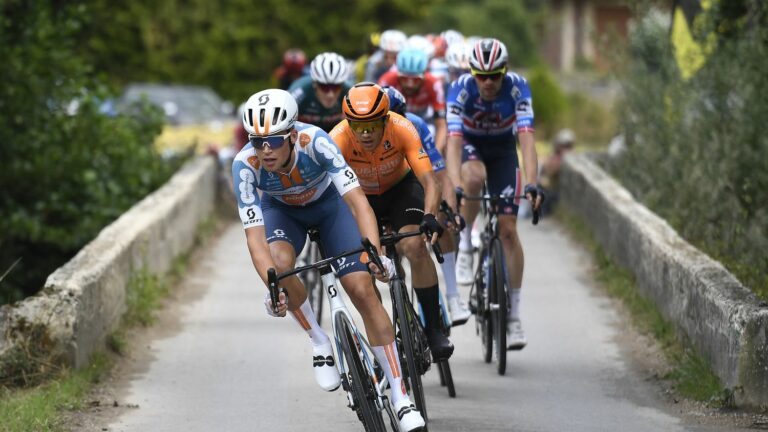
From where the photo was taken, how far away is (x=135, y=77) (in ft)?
121

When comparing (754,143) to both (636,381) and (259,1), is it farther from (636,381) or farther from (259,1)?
(259,1)

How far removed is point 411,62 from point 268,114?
13.6ft

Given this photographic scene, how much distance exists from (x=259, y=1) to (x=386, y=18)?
11.3 feet

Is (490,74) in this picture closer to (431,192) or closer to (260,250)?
(431,192)

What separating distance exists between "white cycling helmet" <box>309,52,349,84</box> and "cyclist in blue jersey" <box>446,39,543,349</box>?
3.97 feet

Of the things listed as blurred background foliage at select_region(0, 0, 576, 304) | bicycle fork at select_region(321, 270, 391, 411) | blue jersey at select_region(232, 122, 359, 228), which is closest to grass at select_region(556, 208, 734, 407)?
bicycle fork at select_region(321, 270, 391, 411)

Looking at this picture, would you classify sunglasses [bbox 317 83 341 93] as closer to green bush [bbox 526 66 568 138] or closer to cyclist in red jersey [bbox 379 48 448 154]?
cyclist in red jersey [bbox 379 48 448 154]

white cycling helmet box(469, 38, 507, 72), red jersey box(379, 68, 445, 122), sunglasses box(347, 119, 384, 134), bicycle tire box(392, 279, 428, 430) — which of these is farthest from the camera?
red jersey box(379, 68, 445, 122)

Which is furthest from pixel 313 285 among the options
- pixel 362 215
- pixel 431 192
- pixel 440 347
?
pixel 362 215

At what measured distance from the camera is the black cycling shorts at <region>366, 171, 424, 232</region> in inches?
339

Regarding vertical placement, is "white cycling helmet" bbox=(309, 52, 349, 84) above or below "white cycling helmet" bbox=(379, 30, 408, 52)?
below

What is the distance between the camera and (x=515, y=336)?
381 inches

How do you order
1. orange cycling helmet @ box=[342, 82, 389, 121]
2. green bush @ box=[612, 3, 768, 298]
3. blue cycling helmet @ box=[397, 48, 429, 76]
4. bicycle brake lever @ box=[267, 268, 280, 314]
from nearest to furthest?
bicycle brake lever @ box=[267, 268, 280, 314]
orange cycling helmet @ box=[342, 82, 389, 121]
blue cycling helmet @ box=[397, 48, 429, 76]
green bush @ box=[612, 3, 768, 298]

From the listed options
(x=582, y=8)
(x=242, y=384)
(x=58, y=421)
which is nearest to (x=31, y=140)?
(x=242, y=384)
